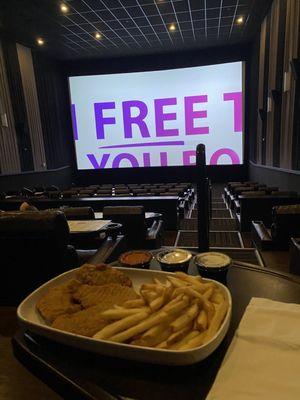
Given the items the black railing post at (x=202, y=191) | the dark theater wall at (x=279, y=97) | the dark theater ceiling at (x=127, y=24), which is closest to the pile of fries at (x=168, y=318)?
the black railing post at (x=202, y=191)

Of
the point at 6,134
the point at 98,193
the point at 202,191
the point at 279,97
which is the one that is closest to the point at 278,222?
the point at 202,191

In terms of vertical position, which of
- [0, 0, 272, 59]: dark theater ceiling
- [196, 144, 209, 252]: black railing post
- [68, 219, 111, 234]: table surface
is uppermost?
[0, 0, 272, 59]: dark theater ceiling

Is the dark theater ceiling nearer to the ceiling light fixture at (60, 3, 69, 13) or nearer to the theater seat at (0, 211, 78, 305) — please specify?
the ceiling light fixture at (60, 3, 69, 13)

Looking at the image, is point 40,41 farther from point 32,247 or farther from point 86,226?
point 32,247

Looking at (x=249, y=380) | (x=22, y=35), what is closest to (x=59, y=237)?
(x=249, y=380)

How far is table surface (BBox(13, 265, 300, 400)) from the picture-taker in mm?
534

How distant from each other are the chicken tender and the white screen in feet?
31.6

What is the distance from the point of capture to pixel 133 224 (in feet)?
10.0

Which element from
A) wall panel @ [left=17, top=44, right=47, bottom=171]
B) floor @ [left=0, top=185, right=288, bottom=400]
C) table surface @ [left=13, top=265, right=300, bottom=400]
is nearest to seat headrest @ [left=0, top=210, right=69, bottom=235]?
floor @ [left=0, top=185, right=288, bottom=400]

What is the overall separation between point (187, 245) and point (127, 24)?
21.1 ft

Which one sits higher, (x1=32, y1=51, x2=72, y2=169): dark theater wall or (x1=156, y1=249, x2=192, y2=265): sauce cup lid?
(x1=32, y1=51, x2=72, y2=169): dark theater wall

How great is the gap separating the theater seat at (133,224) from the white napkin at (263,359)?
2278mm

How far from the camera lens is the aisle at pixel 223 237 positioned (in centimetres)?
330

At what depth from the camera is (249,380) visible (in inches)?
20.9
